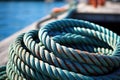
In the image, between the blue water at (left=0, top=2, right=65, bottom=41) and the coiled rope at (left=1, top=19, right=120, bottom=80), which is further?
the blue water at (left=0, top=2, right=65, bottom=41)

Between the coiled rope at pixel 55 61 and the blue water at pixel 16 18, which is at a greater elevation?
the blue water at pixel 16 18

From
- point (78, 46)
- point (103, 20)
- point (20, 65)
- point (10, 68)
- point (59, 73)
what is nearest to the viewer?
point (59, 73)

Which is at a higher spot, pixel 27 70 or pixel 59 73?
pixel 27 70

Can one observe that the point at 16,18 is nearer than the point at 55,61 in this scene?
No

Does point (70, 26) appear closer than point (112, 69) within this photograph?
No

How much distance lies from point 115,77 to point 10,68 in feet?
2.46

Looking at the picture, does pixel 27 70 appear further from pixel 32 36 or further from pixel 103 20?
pixel 103 20

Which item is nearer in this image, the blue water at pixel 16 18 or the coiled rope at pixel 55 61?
the coiled rope at pixel 55 61

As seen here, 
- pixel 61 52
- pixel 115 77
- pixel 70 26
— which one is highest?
pixel 70 26

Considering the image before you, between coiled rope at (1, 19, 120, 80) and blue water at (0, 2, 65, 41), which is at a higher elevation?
blue water at (0, 2, 65, 41)

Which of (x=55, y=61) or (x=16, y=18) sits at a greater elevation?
(x=16, y=18)

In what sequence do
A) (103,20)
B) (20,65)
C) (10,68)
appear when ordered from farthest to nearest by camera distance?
(103,20), (10,68), (20,65)

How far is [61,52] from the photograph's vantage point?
5.14ft

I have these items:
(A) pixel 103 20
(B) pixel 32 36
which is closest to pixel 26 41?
(B) pixel 32 36
